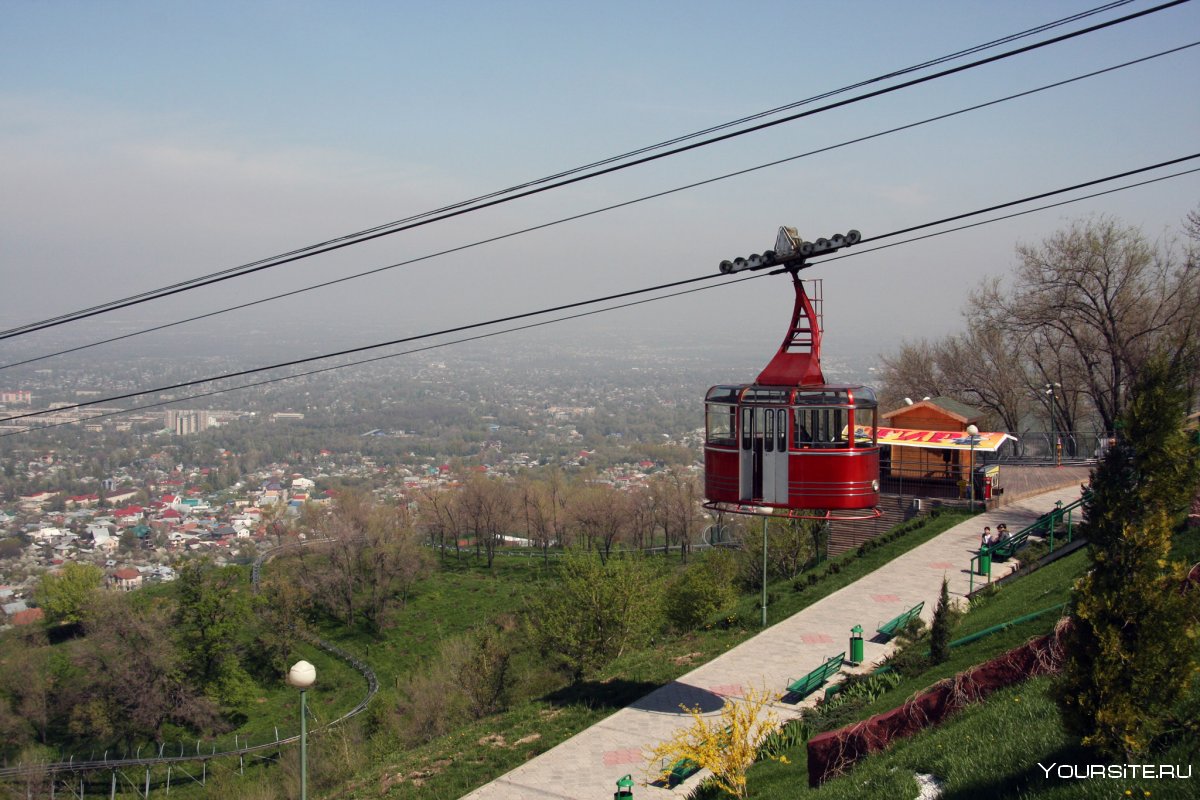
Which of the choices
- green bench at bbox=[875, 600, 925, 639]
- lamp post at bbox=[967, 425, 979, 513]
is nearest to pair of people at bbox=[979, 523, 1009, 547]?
lamp post at bbox=[967, 425, 979, 513]

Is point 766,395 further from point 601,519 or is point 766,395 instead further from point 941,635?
point 601,519

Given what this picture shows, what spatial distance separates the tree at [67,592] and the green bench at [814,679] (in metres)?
40.4

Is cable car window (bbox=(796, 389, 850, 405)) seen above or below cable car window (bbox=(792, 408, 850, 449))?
A: above

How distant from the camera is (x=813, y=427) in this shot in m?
12.4

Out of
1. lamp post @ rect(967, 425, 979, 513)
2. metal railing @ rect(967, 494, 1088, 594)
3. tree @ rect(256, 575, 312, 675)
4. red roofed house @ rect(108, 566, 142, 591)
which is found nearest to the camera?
metal railing @ rect(967, 494, 1088, 594)

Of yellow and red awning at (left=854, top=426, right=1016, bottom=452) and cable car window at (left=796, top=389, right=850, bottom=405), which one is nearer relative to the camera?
cable car window at (left=796, top=389, right=850, bottom=405)

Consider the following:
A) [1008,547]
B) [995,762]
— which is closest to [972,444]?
[1008,547]

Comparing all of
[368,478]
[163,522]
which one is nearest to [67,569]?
[163,522]

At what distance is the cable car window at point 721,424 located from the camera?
42.6ft

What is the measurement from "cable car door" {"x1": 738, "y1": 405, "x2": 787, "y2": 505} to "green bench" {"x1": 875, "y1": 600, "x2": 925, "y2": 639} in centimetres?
757

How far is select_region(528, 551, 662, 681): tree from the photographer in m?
23.9

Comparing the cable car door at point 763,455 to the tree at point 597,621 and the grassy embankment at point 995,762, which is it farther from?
the tree at point 597,621

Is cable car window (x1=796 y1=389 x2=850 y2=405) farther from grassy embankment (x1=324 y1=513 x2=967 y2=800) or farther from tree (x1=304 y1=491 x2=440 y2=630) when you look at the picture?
tree (x1=304 y1=491 x2=440 y2=630)

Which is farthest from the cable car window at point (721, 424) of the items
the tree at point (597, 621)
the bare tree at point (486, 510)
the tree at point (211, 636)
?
the bare tree at point (486, 510)
